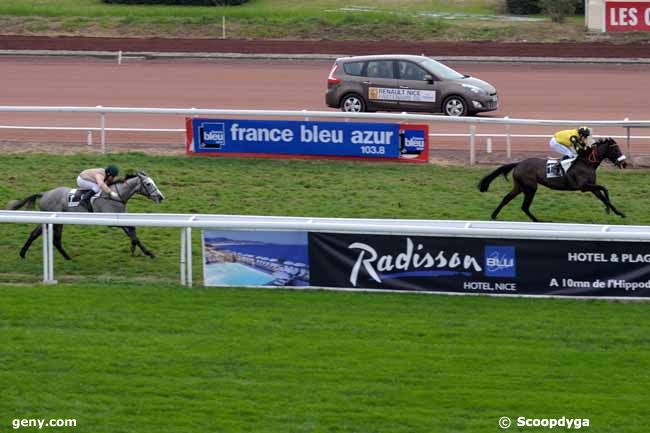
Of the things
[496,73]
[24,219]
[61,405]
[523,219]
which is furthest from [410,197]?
[496,73]

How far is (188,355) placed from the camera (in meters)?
11.4

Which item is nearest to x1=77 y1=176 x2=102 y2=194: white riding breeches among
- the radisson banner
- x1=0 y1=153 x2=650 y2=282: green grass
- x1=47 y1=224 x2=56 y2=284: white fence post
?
x1=0 y1=153 x2=650 y2=282: green grass

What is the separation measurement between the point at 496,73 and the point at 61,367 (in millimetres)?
21127

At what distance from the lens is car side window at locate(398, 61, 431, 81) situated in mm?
23812

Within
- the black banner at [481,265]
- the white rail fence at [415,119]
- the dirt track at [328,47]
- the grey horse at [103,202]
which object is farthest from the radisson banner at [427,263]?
the dirt track at [328,47]

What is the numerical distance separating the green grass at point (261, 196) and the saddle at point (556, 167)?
642mm

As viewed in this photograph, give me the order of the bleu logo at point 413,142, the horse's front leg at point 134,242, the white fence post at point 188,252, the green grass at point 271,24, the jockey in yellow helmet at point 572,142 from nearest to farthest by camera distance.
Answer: the white fence post at point 188,252 < the horse's front leg at point 134,242 < the jockey in yellow helmet at point 572,142 < the bleu logo at point 413,142 < the green grass at point 271,24

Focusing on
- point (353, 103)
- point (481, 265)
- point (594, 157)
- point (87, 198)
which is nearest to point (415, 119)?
point (594, 157)

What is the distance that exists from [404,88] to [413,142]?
13.6 ft

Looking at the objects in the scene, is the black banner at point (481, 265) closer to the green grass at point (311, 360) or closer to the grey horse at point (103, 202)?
the green grass at point (311, 360)

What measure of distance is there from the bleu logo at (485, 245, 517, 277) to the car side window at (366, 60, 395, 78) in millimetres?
11328

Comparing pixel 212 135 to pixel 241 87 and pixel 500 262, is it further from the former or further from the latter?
pixel 500 262

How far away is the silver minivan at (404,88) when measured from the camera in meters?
23.5

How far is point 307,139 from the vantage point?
792 inches
